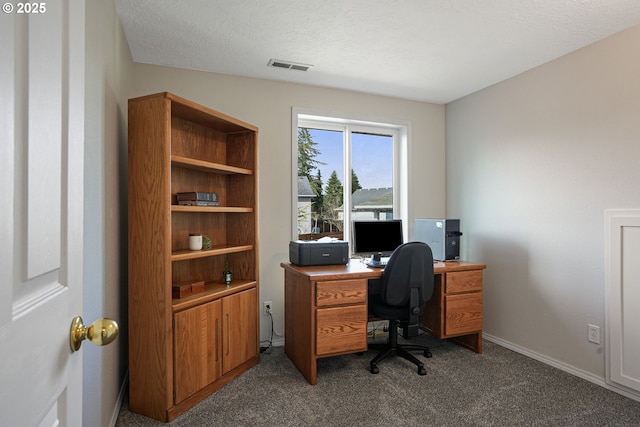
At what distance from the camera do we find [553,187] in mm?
2770

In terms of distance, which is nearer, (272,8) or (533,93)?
(272,8)

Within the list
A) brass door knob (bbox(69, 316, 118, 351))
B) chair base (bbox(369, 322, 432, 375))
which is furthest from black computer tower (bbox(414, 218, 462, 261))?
brass door knob (bbox(69, 316, 118, 351))

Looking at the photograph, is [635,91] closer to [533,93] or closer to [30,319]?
[533,93]

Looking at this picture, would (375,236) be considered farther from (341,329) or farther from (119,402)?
(119,402)

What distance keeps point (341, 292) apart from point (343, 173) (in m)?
1.54

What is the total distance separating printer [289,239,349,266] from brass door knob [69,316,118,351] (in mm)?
2084

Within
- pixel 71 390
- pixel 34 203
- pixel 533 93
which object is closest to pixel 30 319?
pixel 34 203

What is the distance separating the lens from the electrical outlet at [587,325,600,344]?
2471 millimetres

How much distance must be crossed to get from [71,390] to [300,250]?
6.90ft

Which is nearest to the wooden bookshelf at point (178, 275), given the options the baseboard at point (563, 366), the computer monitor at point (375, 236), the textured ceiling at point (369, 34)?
the textured ceiling at point (369, 34)

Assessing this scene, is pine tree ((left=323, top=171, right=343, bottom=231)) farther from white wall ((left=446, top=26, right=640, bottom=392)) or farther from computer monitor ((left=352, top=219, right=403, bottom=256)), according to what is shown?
white wall ((left=446, top=26, right=640, bottom=392))

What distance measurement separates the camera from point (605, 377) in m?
2.41

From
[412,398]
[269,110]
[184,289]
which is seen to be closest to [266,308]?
[184,289]

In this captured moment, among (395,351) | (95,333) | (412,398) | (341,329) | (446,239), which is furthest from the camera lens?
(446,239)
